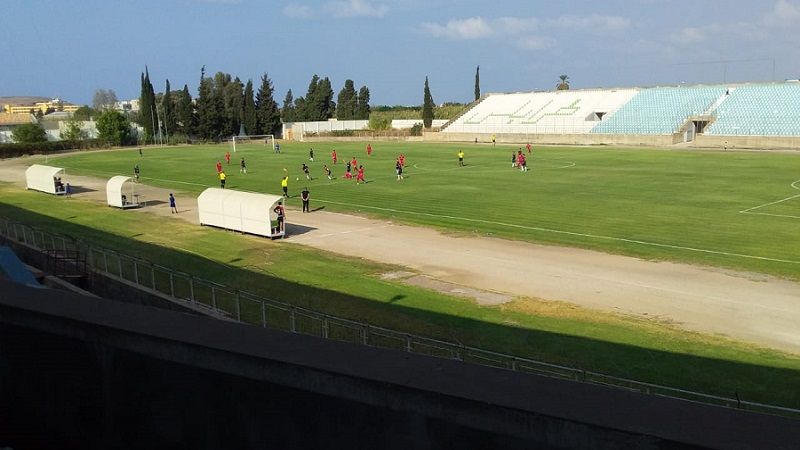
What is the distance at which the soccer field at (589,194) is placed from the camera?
2666 cm

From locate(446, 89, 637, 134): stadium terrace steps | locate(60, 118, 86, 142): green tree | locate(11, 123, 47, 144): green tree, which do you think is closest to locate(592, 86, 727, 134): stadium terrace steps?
locate(446, 89, 637, 134): stadium terrace steps

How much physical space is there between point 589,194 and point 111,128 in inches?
3414

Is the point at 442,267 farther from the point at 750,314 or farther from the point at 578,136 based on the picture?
the point at 578,136

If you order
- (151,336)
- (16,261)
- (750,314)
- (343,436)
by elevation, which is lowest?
(750,314)

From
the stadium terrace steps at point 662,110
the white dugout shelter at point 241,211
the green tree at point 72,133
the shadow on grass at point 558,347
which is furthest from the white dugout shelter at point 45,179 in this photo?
the stadium terrace steps at point 662,110

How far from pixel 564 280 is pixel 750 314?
5328 mm

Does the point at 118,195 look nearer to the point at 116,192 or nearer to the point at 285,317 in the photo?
the point at 116,192

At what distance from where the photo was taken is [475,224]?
31.0 m

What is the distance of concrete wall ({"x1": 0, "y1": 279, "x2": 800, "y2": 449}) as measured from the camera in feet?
11.3

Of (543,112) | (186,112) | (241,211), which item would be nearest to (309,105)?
(186,112)

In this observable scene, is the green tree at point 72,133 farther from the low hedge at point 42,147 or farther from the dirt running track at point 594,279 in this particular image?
the dirt running track at point 594,279

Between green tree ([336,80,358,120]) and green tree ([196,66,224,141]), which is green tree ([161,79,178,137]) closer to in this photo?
green tree ([196,66,224,141])

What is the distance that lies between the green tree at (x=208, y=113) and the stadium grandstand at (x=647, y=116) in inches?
1549

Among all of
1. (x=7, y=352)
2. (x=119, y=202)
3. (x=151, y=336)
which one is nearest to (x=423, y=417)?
(x=151, y=336)
